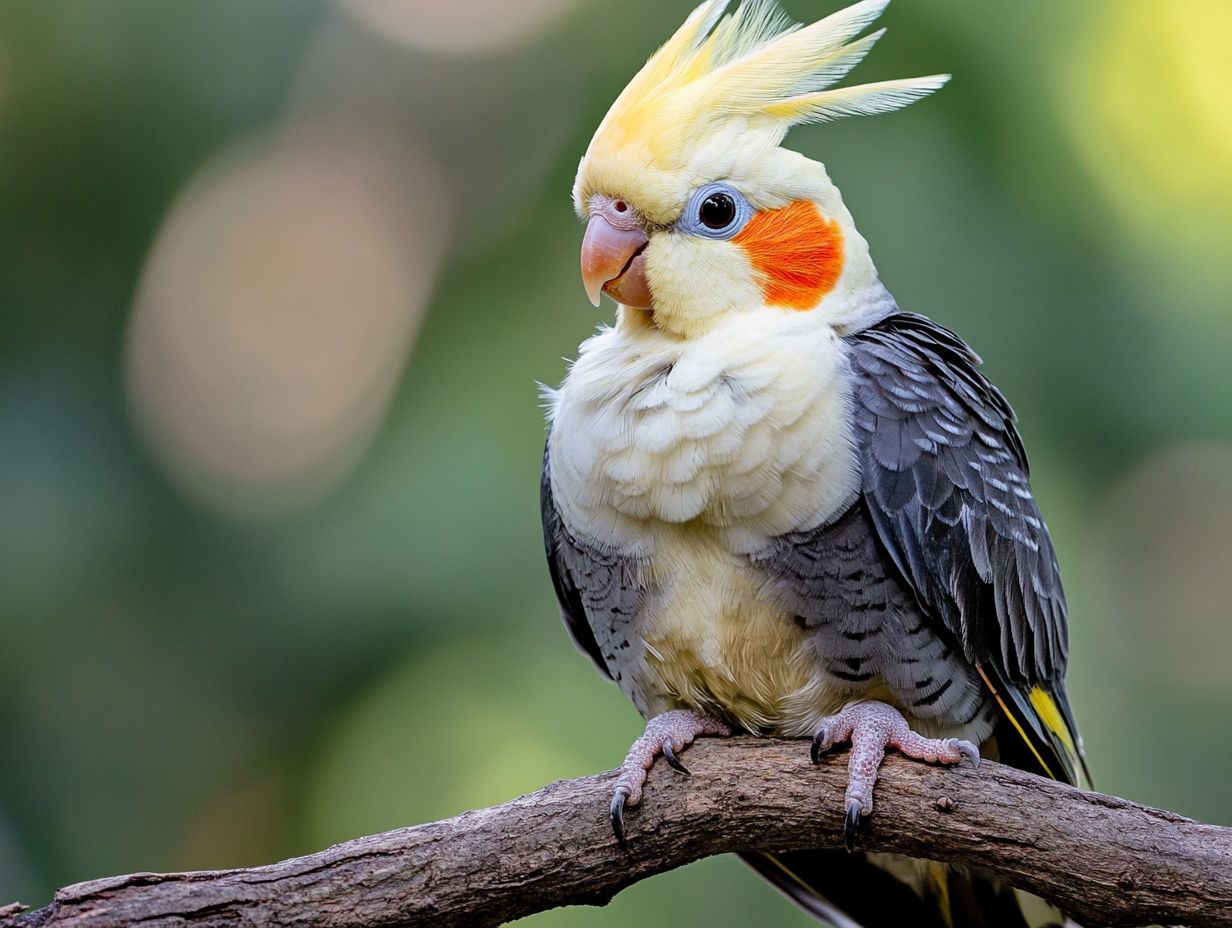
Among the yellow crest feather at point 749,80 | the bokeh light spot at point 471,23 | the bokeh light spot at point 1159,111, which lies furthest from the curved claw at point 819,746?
the bokeh light spot at point 471,23

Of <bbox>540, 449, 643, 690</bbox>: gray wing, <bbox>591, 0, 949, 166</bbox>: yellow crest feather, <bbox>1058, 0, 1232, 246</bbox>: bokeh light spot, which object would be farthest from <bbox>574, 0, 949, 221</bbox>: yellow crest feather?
<bbox>1058, 0, 1232, 246</bbox>: bokeh light spot

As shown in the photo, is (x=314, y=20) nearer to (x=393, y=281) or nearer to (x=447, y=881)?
(x=393, y=281)

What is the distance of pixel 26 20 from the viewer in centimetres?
411

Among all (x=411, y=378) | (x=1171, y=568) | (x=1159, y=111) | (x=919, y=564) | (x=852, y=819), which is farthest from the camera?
(x=411, y=378)

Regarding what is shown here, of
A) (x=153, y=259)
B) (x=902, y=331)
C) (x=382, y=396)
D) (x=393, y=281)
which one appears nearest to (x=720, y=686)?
(x=902, y=331)

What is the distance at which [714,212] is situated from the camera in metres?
2.36

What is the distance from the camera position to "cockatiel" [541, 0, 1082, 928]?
7.18 ft

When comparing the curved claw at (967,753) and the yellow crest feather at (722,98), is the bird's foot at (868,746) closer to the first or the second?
the curved claw at (967,753)

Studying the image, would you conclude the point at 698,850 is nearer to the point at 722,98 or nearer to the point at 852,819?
the point at 852,819

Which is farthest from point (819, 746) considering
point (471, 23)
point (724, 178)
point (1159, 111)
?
point (471, 23)

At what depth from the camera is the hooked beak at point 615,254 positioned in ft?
7.65

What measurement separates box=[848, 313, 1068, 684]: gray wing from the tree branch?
0.36 metres

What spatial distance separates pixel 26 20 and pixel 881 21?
3.01m

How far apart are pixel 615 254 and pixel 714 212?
0.22 meters
